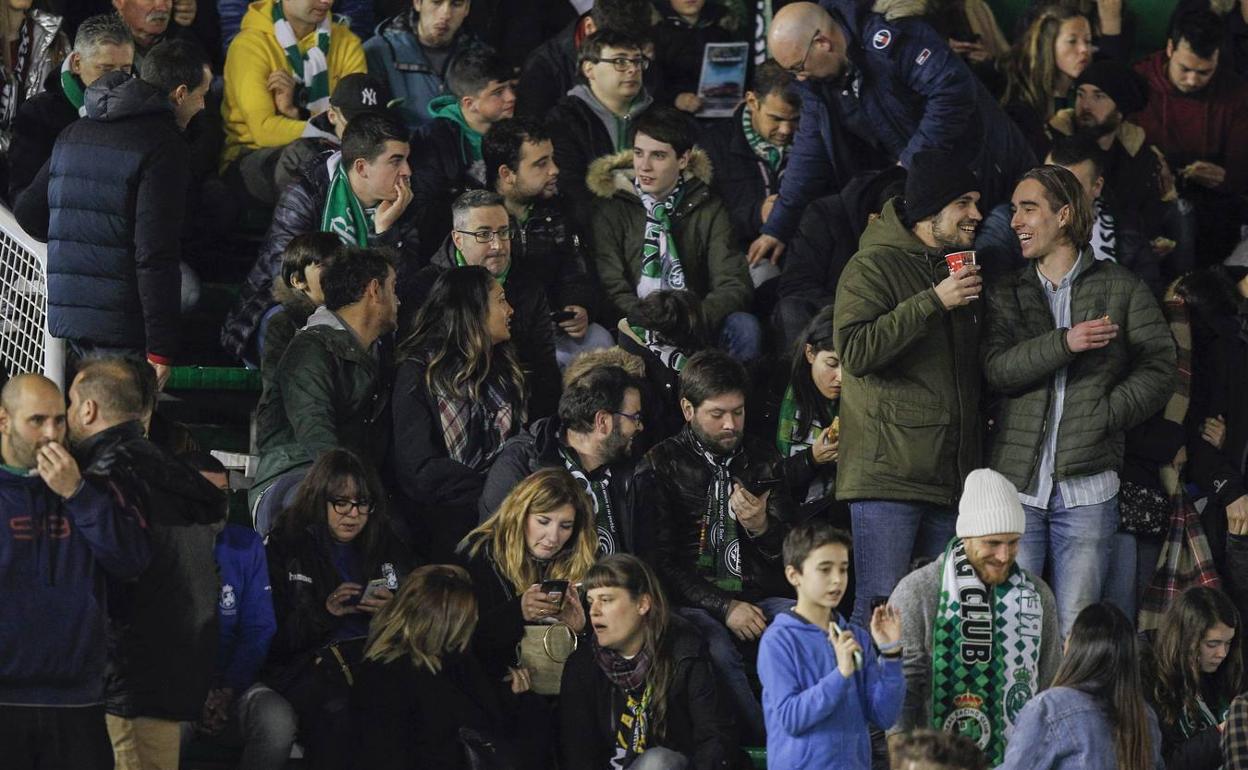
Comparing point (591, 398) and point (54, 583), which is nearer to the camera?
point (54, 583)

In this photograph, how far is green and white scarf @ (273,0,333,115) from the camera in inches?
430

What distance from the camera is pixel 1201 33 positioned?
11.7 meters

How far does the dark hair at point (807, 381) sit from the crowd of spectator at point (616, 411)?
0.04 feet

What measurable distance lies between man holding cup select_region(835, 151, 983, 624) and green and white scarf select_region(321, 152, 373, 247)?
2137 millimetres

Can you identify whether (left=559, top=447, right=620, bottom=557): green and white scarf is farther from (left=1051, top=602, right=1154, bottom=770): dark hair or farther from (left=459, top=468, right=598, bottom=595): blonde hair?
(left=1051, top=602, right=1154, bottom=770): dark hair

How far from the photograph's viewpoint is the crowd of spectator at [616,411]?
739 centimetres

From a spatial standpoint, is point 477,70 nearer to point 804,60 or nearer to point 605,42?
point 605,42

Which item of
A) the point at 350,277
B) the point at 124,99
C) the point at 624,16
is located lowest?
the point at 350,277

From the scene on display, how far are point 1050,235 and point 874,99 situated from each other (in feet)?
5.96

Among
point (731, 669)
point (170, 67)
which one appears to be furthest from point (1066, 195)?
point (170, 67)

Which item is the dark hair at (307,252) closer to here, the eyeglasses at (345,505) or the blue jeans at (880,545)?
the eyeglasses at (345,505)

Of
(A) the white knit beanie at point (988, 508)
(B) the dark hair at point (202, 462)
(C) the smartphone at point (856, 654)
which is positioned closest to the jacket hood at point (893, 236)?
(A) the white knit beanie at point (988, 508)

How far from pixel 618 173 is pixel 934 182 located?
2087 mm

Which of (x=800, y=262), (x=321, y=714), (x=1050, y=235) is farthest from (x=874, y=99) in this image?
(x=321, y=714)
